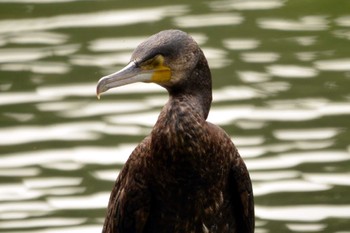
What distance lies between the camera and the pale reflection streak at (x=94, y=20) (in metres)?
16.5

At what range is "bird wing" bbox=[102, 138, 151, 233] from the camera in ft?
35.6

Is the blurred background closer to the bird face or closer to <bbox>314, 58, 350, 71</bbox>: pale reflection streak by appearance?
<bbox>314, 58, 350, 71</bbox>: pale reflection streak

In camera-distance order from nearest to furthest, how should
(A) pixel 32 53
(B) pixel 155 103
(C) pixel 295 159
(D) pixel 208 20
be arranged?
(C) pixel 295 159 → (B) pixel 155 103 → (A) pixel 32 53 → (D) pixel 208 20

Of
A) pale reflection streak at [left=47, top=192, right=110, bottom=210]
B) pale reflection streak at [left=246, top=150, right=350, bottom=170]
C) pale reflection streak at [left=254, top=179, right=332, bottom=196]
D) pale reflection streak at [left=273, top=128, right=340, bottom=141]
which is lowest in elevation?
pale reflection streak at [left=254, top=179, right=332, bottom=196]

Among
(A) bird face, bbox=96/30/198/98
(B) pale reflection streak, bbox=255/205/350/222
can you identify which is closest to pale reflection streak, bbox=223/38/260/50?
(B) pale reflection streak, bbox=255/205/350/222

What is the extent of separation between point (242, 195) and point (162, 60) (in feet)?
3.27

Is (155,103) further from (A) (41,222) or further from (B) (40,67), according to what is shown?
(A) (41,222)

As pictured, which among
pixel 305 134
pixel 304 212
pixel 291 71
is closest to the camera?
pixel 304 212

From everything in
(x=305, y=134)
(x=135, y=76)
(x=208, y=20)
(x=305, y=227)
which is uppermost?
(x=135, y=76)

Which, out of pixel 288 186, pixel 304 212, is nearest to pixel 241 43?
pixel 288 186

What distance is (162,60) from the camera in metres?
10.6

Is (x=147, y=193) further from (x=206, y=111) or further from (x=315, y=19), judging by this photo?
(x=315, y=19)

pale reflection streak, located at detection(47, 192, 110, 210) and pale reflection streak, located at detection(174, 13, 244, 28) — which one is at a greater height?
pale reflection streak, located at detection(174, 13, 244, 28)

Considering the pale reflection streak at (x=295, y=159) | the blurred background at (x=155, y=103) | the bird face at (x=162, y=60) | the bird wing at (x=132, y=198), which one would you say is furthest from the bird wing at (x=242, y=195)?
the pale reflection streak at (x=295, y=159)
